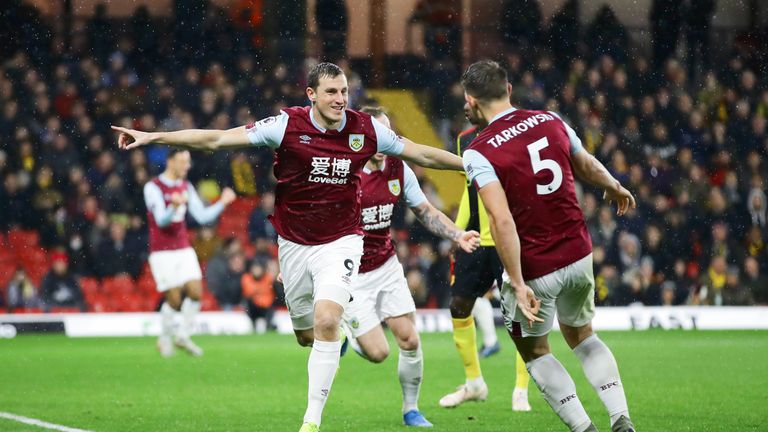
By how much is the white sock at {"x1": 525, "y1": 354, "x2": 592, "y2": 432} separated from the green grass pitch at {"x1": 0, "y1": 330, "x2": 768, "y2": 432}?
1560 millimetres

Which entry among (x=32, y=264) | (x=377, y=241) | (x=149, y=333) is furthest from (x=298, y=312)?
(x=32, y=264)

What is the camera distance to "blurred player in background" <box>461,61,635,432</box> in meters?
6.46

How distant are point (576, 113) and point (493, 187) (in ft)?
54.8

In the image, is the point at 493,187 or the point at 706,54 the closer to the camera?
the point at 493,187

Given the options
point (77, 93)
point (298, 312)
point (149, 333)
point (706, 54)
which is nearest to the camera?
point (298, 312)

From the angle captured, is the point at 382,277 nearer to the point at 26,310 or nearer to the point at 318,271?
the point at 318,271

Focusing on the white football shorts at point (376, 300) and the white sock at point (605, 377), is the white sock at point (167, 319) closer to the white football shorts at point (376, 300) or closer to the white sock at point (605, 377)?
the white football shorts at point (376, 300)

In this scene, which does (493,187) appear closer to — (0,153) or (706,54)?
(0,153)

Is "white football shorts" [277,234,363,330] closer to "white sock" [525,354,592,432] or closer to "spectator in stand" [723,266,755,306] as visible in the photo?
"white sock" [525,354,592,432]

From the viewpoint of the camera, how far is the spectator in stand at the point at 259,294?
19016 mm

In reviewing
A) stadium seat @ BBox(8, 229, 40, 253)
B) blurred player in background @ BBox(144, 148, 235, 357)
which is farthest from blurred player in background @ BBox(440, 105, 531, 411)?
stadium seat @ BBox(8, 229, 40, 253)

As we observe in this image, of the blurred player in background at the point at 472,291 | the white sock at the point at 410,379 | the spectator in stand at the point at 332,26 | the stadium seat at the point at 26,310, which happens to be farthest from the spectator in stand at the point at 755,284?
the white sock at the point at 410,379

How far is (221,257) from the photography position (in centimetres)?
1975

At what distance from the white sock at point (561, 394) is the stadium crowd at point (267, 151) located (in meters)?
12.6
